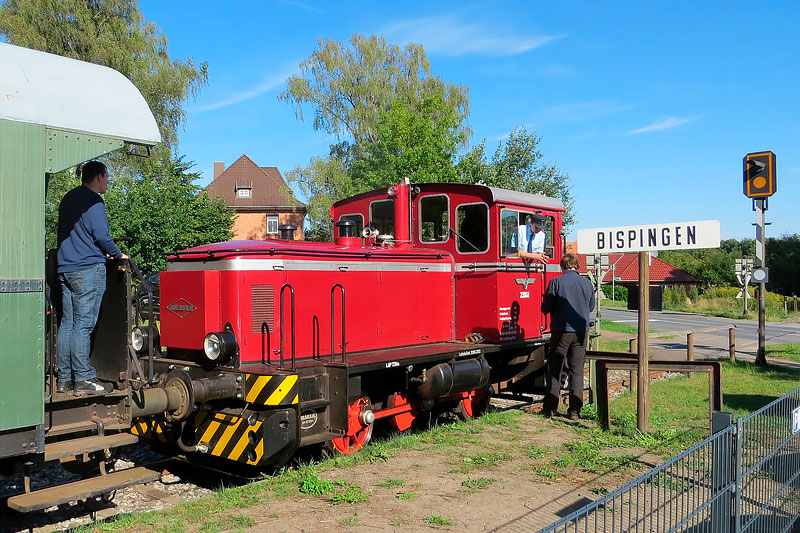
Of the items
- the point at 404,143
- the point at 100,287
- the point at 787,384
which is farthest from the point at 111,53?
the point at 787,384

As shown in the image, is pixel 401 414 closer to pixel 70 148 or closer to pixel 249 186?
pixel 70 148

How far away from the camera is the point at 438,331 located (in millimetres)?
8922

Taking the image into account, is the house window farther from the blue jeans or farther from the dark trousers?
the blue jeans

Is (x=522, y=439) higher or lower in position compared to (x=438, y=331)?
lower

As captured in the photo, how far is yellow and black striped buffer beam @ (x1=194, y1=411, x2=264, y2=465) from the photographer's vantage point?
20.1 feet

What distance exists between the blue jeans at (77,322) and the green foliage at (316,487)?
84.1 inches

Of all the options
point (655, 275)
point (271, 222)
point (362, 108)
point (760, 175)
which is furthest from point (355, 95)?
point (655, 275)

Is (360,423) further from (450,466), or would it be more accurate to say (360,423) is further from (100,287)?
(100,287)

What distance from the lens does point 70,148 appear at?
448cm

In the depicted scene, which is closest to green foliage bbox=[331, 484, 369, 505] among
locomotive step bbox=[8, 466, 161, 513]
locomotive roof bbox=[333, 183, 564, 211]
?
locomotive step bbox=[8, 466, 161, 513]

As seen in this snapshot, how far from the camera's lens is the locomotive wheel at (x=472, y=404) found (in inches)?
354

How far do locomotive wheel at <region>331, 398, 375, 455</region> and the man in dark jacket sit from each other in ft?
10.1

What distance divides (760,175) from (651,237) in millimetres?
9016

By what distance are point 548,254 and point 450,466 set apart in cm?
451
